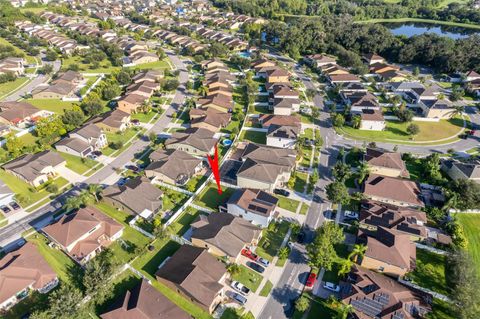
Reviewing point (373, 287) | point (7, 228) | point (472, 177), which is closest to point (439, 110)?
point (472, 177)

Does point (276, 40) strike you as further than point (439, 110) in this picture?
Yes

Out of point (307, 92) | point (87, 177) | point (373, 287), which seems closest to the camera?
point (373, 287)

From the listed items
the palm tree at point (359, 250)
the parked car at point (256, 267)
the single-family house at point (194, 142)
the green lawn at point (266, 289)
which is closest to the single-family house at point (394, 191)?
the palm tree at point (359, 250)

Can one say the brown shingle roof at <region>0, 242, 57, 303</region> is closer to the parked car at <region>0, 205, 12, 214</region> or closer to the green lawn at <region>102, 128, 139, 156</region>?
the parked car at <region>0, 205, 12, 214</region>

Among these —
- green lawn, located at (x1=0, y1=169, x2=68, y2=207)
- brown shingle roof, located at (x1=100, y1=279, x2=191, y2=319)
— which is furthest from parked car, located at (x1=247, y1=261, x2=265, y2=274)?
green lawn, located at (x1=0, y1=169, x2=68, y2=207)

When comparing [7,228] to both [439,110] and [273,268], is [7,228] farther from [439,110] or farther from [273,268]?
[439,110]

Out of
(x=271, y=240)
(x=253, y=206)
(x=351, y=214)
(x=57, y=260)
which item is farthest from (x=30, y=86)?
(x=351, y=214)
